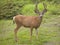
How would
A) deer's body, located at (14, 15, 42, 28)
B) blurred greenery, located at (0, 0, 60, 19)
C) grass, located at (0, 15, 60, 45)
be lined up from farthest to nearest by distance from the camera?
blurred greenery, located at (0, 0, 60, 19), deer's body, located at (14, 15, 42, 28), grass, located at (0, 15, 60, 45)

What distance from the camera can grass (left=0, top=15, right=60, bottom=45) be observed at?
948cm

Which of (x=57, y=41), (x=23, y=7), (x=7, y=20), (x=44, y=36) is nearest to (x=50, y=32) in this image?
(x=44, y=36)

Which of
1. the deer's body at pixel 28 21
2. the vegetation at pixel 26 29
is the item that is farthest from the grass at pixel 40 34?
the deer's body at pixel 28 21

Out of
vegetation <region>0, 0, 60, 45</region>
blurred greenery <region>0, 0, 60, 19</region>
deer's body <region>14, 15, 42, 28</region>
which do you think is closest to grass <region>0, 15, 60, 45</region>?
vegetation <region>0, 0, 60, 45</region>

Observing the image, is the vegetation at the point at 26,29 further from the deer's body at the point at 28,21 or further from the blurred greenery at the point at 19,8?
the deer's body at the point at 28,21

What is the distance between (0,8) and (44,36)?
16.5 feet

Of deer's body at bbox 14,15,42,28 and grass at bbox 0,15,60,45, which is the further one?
deer's body at bbox 14,15,42,28

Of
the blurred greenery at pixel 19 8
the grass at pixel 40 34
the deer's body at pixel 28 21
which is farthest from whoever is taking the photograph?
the blurred greenery at pixel 19 8

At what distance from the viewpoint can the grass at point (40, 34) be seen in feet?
31.1

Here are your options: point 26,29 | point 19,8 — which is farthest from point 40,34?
point 19,8

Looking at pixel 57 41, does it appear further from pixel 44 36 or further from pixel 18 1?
pixel 18 1

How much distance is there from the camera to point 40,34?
35.2ft

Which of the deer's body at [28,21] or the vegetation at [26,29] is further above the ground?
the deer's body at [28,21]

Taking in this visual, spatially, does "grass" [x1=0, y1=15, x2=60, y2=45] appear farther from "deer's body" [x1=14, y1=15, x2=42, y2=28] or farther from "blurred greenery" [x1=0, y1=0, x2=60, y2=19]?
"blurred greenery" [x1=0, y1=0, x2=60, y2=19]
